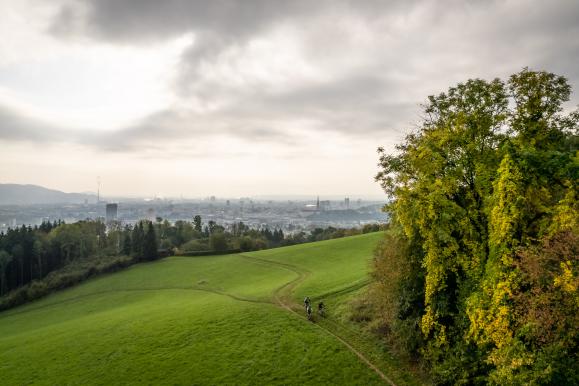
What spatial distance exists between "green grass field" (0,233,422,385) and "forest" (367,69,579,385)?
16.9 ft

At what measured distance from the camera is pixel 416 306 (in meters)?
27.9

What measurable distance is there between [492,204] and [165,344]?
98.9 ft

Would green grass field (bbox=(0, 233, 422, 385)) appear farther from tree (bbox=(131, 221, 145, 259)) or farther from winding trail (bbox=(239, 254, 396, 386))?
tree (bbox=(131, 221, 145, 259))

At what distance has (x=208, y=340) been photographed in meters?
34.2

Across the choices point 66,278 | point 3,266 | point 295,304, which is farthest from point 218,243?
point 295,304

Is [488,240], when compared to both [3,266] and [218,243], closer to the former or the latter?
[218,243]

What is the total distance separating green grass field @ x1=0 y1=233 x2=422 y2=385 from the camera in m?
28.1

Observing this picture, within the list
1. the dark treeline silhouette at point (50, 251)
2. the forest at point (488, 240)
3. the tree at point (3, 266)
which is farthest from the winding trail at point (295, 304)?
the tree at point (3, 266)

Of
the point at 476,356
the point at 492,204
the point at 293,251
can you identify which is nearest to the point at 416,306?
the point at 476,356

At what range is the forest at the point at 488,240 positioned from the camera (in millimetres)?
17219

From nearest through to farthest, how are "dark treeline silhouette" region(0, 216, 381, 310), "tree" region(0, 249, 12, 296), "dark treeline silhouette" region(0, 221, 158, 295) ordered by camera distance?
"dark treeline silhouette" region(0, 216, 381, 310) → "tree" region(0, 249, 12, 296) → "dark treeline silhouette" region(0, 221, 158, 295)

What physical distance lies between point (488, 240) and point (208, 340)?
25293 mm

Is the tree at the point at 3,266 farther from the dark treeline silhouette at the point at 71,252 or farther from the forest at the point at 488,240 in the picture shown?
the forest at the point at 488,240

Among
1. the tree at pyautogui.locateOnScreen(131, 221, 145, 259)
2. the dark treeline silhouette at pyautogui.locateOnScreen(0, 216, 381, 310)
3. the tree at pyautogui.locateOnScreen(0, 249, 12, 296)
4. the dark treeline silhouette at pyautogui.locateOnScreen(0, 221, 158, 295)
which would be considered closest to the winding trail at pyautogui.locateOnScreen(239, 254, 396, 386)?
the dark treeline silhouette at pyautogui.locateOnScreen(0, 216, 381, 310)
